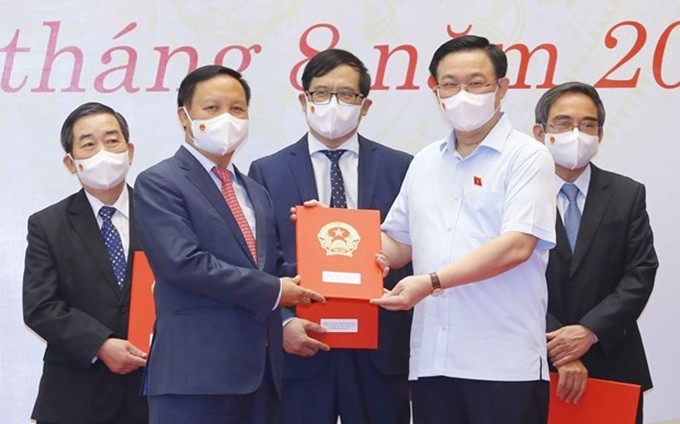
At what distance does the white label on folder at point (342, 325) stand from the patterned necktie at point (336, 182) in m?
0.41

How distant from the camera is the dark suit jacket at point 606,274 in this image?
10.7 feet

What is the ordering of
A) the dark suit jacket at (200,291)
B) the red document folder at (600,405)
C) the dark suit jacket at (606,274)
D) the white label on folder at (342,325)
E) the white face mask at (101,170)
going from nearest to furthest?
the dark suit jacket at (200,291) < the red document folder at (600,405) < the white label on folder at (342,325) < the dark suit jacket at (606,274) < the white face mask at (101,170)

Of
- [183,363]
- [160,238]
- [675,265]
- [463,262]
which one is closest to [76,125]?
[160,238]

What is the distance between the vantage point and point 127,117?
4.15 m

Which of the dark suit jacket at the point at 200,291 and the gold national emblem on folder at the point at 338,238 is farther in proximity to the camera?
the gold national emblem on folder at the point at 338,238

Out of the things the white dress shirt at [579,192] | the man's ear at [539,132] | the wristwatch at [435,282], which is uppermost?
the man's ear at [539,132]

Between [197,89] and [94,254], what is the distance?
2.38 feet

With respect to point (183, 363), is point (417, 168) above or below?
above

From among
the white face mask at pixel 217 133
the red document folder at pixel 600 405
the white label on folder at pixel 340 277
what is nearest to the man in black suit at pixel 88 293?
the white face mask at pixel 217 133

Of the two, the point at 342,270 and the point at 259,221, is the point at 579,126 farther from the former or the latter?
the point at 259,221

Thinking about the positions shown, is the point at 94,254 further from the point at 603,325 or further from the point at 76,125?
the point at 603,325

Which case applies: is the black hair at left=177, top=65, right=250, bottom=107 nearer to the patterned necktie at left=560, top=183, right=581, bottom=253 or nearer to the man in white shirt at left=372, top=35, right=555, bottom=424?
the man in white shirt at left=372, top=35, right=555, bottom=424

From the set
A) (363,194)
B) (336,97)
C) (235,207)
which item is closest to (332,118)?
(336,97)

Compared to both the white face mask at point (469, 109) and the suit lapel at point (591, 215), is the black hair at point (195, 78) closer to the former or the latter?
the white face mask at point (469, 109)
